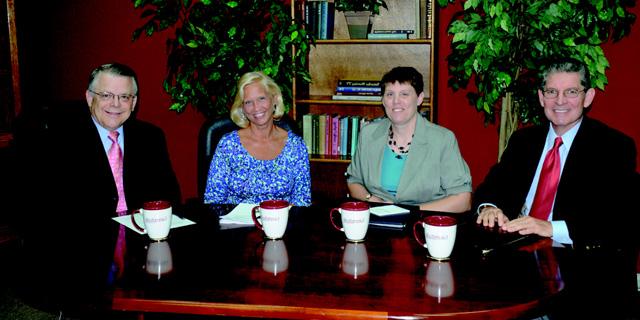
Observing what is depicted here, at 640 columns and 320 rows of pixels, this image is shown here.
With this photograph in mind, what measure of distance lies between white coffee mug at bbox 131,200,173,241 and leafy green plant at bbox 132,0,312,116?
5.52 ft

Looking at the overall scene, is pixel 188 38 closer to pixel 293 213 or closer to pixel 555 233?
pixel 293 213

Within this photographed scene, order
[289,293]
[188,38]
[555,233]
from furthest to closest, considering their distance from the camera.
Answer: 1. [188,38]
2. [555,233]
3. [289,293]

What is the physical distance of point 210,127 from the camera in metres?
2.71

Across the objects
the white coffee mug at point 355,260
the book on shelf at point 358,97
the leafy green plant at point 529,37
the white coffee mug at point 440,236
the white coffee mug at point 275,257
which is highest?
the leafy green plant at point 529,37

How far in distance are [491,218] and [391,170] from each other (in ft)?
2.67

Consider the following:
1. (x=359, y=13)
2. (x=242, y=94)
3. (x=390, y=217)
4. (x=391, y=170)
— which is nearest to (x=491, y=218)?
(x=390, y=217)

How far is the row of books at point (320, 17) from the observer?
3.66 metres

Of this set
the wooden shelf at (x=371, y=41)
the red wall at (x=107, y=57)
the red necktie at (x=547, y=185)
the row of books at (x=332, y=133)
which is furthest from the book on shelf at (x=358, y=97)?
the red necktie at (x=547, y=185)

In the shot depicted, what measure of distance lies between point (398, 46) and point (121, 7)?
6.57 ft

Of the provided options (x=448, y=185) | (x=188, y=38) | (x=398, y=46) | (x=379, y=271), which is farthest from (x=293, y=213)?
(x=398, y=46)

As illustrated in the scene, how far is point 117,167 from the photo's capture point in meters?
2.36

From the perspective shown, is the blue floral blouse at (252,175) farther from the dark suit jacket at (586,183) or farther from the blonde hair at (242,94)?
the dark suit jacket at (586,183)

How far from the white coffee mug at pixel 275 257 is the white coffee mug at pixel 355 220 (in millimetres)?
187

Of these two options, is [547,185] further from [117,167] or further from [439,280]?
[117,167]
